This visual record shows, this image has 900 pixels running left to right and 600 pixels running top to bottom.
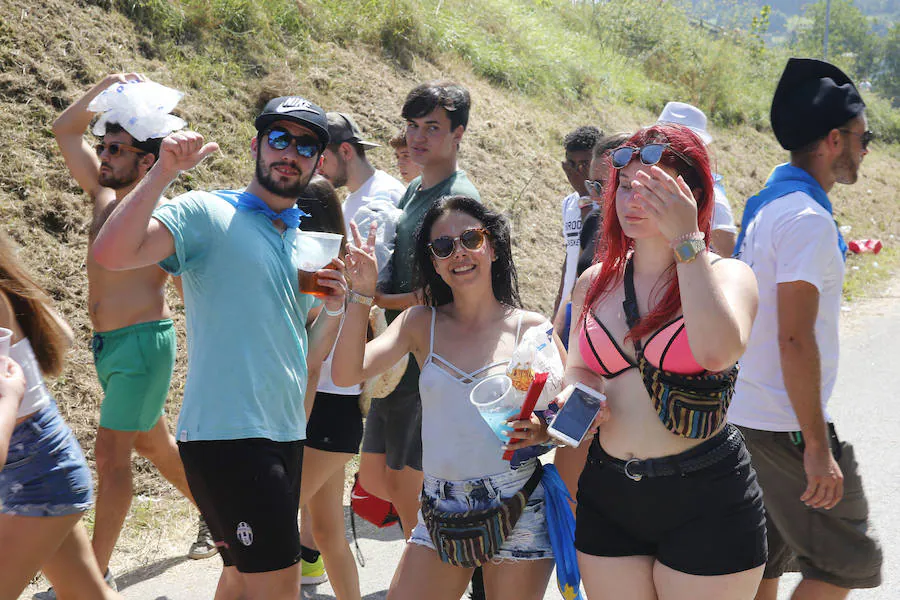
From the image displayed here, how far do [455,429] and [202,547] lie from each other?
2.37 metres

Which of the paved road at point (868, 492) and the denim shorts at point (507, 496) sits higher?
the denim shorts at point (507, 496)

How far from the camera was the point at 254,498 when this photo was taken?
10.0 feet

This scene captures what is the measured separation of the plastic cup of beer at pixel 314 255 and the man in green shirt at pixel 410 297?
91cm

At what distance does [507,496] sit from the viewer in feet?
9.62

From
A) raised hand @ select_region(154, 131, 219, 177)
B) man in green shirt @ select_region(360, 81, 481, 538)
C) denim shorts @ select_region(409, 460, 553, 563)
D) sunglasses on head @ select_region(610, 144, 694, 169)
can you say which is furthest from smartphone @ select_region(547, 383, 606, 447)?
man in green shirt @ select_region(360, 81, 481, 538)

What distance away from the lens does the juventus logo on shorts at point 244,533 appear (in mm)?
3057

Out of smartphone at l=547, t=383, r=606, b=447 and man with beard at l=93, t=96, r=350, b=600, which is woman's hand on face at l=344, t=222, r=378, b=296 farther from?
smartphone at l=547, t=383, r=606, b=447

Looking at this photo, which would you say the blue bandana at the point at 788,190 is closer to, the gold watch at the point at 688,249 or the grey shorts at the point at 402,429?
the gold watch at the point at 688,249

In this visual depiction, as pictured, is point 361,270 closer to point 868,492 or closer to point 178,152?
point 178,152

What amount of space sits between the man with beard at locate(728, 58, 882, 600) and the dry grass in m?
3.24

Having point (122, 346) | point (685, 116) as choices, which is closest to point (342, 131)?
point (122, 346)

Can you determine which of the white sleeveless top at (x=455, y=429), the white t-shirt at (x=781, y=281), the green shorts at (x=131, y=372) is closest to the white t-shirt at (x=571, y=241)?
the white t-shirt at (x=781, y=281)

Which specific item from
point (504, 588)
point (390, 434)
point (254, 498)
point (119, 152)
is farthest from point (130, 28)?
point (504, 588)

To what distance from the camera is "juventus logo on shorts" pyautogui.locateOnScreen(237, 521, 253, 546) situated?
3.06m
